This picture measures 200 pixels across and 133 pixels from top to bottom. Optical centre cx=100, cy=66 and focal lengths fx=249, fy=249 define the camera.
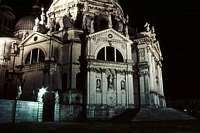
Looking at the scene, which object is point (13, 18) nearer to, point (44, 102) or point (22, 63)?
A: point (22, 63)

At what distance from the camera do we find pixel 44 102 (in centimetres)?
2552

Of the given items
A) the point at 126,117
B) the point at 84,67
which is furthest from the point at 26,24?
the point at 126,117

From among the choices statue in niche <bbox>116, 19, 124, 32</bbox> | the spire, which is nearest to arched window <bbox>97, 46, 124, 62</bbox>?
statue in niche <bbox>116, 19, 124, 32</bbox>

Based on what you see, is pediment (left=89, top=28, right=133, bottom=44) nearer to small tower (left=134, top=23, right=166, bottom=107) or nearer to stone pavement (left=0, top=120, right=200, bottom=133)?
small tower (left=134, top=23, right=166, bottom=107)

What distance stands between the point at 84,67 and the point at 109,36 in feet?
18.7

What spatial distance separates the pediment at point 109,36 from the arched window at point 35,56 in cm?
737

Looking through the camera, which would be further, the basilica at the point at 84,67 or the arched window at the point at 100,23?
the arched window at the point at 100,23

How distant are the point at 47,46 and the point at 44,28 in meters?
6.77

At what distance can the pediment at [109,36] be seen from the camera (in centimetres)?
3425

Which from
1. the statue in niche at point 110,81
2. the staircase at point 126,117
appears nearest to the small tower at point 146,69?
the statue in niche at point 110,81

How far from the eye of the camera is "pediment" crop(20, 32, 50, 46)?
3465 cm

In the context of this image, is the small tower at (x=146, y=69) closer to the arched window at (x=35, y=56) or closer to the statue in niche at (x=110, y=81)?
the statue in niche at (x=110, y=81)

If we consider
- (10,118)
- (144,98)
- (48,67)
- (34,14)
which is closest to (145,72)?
(144,98)

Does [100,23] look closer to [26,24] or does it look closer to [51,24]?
[51,24]
